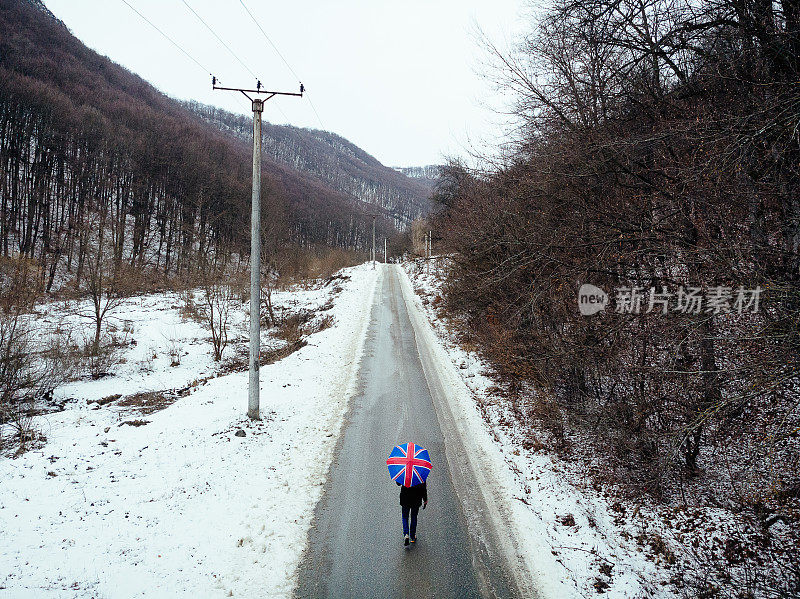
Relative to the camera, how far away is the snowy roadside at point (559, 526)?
186 inches

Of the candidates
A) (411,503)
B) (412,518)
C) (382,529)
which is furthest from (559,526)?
(382,529)

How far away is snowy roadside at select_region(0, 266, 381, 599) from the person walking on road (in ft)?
4.99

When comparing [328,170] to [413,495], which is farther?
[328,170]


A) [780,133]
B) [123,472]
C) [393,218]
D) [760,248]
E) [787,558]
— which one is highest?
[393,218]

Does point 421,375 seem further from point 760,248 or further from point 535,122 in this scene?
point 760,248

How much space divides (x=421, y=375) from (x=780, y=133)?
1061 cm

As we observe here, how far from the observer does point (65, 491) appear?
20.5ft

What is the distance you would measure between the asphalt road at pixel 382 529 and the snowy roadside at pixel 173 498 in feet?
1.10

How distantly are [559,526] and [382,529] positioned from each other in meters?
2.63

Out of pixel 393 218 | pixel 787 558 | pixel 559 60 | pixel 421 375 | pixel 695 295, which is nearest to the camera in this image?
pixel 787 558

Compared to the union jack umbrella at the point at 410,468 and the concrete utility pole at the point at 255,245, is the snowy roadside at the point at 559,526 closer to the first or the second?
the union jack umbrella at the point at 410,468

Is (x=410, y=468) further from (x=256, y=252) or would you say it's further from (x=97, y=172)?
(x=97, y=172)

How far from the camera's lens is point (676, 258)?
5.36 metres

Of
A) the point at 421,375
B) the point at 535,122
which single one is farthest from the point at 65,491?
the point at 535,122
